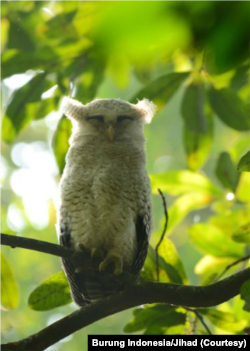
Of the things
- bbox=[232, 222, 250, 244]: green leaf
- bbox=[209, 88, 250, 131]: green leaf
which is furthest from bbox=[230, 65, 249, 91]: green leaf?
bbox=[232, 222, 250, 244]: green leaf

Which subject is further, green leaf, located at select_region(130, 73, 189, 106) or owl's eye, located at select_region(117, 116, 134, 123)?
owl's eye, located at select_region(117, 116, 134, 123)

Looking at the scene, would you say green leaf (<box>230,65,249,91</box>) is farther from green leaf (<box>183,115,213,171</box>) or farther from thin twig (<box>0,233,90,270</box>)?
thin twig (<box>0,233,90,270</box>)

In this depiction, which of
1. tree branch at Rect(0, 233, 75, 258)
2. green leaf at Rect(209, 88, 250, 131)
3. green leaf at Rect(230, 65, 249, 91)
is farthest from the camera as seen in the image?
green leaf at Rect(209, 88, 250, 131)

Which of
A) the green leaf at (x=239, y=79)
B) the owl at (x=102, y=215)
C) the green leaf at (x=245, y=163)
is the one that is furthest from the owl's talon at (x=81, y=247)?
the green leaf at (x=245, y=163)

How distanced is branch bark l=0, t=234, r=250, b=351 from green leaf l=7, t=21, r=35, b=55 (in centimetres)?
85

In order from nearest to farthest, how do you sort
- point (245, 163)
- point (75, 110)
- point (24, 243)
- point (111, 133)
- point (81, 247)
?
point (245, 163), point (24, 243), point (81, 247), point (111, 133), point (75, 110)

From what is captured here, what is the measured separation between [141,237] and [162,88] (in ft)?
2.40

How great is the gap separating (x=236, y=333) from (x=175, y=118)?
10.2 m

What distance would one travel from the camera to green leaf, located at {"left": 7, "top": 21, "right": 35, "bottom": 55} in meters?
1.96

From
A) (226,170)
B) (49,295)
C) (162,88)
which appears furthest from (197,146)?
(49,295)

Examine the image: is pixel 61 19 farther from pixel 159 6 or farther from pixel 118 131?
pixel 159 6

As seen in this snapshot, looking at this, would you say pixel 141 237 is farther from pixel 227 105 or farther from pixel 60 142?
pixel 227 105

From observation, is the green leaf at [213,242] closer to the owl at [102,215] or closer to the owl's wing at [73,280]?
the owl at [102,215]

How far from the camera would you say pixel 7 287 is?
174 cm
